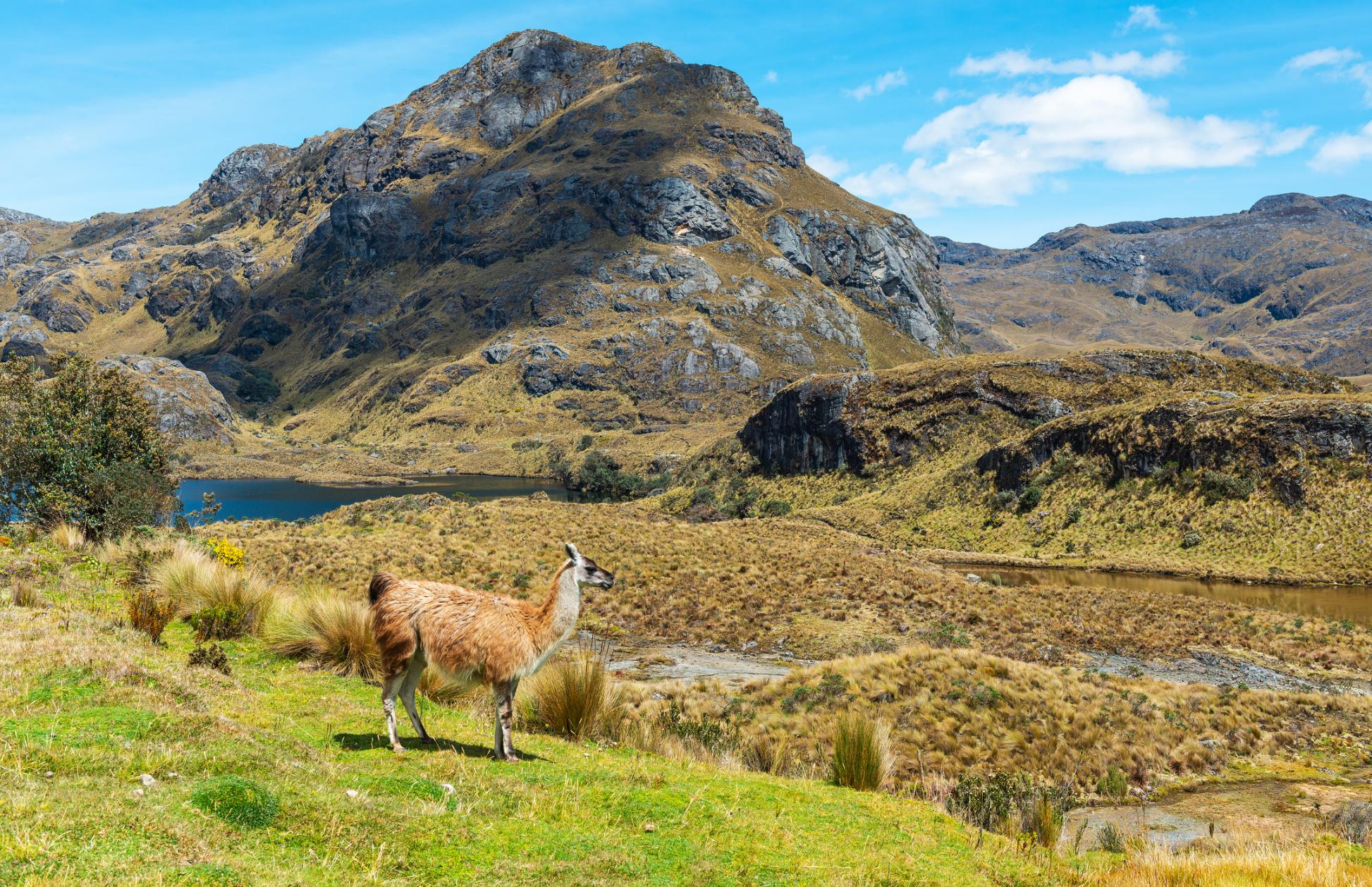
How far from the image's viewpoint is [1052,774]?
1526cm

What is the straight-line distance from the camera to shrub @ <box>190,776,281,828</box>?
611cm

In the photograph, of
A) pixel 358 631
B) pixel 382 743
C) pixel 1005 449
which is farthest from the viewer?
pixel 1005 449

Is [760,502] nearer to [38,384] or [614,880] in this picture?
[38,384]

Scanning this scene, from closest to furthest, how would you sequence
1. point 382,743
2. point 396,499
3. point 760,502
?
point 382,743 → point 396,499 → point 760,502

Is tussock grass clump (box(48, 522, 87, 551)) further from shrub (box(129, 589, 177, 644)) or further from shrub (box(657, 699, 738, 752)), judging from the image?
shrub (box(657, 699, 738, 752))

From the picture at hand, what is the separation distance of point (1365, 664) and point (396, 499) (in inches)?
1870

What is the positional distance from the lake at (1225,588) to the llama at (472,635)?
40019mm

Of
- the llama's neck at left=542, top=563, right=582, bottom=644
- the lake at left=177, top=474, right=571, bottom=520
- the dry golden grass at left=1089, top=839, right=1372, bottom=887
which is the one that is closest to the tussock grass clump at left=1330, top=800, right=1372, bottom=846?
the dry golden grass at left=1089, top=839, right=1372, bottom=887

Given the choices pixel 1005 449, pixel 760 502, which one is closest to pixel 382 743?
pixel 1005 449

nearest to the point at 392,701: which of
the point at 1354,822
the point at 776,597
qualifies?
the point at 1354,822

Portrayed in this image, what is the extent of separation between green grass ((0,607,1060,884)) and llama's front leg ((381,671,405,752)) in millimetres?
280

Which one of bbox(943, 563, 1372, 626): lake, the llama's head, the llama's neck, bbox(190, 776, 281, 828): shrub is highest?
the llama's head

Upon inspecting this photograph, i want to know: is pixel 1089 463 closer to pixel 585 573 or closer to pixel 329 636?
pixel 329 636

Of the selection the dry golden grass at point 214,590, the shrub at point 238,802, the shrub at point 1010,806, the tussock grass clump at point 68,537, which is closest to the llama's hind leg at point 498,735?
the shrub at point 238,802
